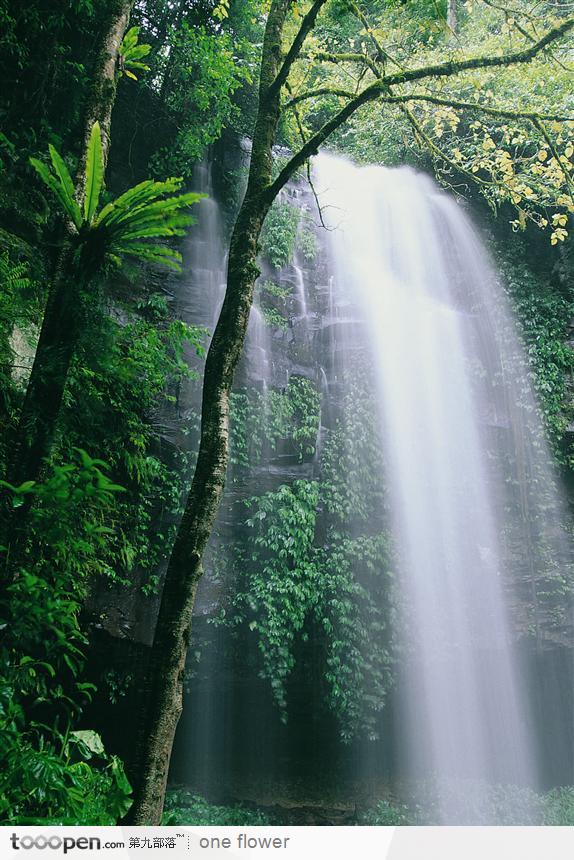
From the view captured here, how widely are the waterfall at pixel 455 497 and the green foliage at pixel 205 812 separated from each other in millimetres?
2096

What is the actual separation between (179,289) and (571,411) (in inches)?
240

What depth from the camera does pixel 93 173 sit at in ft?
8.80

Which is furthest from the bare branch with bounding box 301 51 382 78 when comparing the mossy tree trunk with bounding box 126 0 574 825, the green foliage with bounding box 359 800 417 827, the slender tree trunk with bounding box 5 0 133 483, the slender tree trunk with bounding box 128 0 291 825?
the green foliage with bounding box 359 800 417 827

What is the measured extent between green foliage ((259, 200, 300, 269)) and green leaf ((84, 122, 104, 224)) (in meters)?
5.43

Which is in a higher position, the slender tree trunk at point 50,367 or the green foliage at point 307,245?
the green foliage at point 307,245

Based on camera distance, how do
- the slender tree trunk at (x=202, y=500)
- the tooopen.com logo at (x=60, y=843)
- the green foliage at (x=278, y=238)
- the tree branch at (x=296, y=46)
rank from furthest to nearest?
the green foliage at (x=278, y=238)
the tree branch at (x=296, y=46)
the slender tree trunk at (x=202, y=500)
the tooopen.com logo at (x=60, y=843)

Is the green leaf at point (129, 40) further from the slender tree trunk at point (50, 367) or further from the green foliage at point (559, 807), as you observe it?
the green foliage at point (559, 807)

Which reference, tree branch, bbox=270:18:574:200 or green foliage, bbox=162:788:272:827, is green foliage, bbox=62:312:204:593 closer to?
tree branch, bbox=270:18:574:200

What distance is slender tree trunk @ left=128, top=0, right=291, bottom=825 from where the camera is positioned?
95.0 inches

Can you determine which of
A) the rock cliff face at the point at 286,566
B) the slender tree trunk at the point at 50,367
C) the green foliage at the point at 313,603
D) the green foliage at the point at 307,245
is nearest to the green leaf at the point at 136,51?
the slender tree trunk at the point at 50,367

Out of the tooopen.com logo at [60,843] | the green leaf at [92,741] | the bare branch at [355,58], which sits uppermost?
the bare branch at [355,58]

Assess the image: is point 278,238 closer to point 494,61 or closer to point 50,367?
point 494,61

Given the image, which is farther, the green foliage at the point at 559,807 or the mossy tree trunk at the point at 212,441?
the green foliage at the point at 559,807

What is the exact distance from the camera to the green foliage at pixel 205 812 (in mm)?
5508
